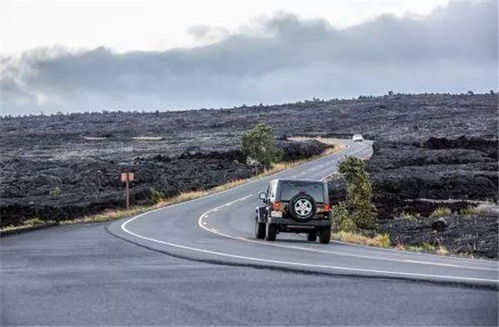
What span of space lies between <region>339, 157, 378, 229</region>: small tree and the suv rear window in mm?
8487

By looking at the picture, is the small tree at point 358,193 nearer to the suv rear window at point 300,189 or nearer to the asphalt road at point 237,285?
the suv rear window at point 300,189

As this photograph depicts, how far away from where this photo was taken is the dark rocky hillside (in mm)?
48562

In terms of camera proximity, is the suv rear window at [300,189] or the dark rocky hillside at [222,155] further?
the dark rocky hillside at [222,155]

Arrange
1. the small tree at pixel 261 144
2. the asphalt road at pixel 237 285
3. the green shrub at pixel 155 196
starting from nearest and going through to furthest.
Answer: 1. the asphalt road at pixel 237 285
2. the green shrub at pixel 155 196
3. the small tree at pixel 261 144

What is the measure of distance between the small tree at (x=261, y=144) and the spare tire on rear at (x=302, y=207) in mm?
47110

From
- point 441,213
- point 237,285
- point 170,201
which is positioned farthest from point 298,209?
point 170,201

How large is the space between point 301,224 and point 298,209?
19.1 inches

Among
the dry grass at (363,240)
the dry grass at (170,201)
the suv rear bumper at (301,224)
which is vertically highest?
the suv rear bumper at (301,224)

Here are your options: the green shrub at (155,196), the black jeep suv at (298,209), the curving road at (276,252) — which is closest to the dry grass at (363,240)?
the curving road at (276,252)

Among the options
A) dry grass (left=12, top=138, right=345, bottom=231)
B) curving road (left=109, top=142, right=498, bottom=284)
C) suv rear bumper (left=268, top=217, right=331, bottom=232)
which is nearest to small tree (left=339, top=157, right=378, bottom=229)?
Answer: curving road (left=109, top=142, right=498, bottom=284)

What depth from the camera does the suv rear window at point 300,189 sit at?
25342 mm

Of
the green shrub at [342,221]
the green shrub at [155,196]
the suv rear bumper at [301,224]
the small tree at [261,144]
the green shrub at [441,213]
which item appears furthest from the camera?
the small tree at [261,144]

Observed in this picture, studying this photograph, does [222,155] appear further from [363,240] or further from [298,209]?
[298,209]

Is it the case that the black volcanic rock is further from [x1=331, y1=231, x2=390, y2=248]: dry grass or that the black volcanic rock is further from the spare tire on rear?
the spare tire on rear
